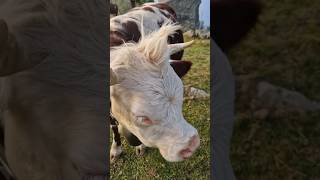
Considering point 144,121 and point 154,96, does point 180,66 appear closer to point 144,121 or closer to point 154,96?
point 154,96

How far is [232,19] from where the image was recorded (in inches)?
114

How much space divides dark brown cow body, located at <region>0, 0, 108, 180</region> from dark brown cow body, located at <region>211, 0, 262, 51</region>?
1.69 ft

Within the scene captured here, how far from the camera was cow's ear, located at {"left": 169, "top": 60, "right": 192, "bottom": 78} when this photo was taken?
2.83 meters

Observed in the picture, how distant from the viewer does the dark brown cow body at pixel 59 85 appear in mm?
2908

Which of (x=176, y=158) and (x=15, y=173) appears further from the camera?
(x=15, y=173)

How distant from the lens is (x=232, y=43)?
9.59 feet

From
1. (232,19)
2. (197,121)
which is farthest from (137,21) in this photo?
(197,121)

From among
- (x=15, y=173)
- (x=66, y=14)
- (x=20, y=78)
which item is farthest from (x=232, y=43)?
(x=15, y=173)

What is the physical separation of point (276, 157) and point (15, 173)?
124cm

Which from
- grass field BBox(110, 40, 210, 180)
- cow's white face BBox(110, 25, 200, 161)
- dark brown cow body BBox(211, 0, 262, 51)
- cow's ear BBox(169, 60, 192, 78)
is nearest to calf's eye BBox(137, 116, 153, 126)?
cow's white face BBox(110, 25, 200, 161)

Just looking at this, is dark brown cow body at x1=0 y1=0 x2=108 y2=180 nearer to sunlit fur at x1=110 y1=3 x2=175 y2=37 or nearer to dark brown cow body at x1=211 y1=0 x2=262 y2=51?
sunlit fur at x1=110 y1=3 x2=175 y2=37

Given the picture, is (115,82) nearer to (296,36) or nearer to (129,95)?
(129,95)

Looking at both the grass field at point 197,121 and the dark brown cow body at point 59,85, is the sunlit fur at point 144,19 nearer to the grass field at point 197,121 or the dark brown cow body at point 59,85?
the dark brown cow body at point 59,85

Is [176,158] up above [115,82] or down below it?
below
